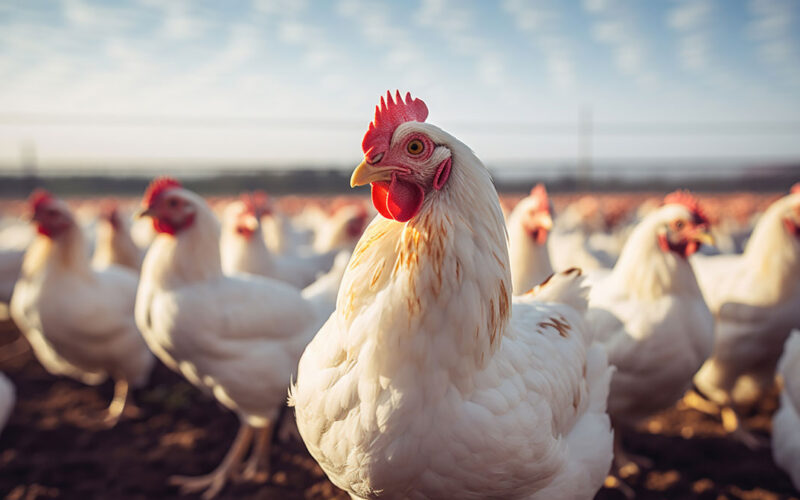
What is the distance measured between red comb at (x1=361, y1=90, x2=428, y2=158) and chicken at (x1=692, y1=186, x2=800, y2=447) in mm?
3159

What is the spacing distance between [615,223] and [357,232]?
5.66 meters

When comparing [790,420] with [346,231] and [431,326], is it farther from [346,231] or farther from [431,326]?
[346,231]

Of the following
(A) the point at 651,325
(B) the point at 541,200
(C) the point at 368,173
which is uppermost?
(C) the point at 368,173

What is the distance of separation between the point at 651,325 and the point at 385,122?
6.78ft

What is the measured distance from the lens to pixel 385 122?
141cm

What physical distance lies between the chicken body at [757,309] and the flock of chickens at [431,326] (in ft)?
0.04

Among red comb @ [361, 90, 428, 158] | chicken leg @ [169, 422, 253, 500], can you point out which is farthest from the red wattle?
chicken leg @ [169, 422, 253, 500]

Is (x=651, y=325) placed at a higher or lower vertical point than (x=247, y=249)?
lower

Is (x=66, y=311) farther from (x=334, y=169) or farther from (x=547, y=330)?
(x=334, y=169)

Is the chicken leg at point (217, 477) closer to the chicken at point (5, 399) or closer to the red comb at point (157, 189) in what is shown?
the chicken at point (5, 399)

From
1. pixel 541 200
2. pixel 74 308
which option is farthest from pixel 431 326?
pixel 74 308

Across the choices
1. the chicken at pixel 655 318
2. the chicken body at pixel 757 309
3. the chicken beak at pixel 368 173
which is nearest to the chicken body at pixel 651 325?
the chicken at pixel 655 318

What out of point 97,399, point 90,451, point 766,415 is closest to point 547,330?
point 766,415

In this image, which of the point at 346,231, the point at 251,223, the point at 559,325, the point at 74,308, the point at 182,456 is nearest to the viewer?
the point at 559,325
